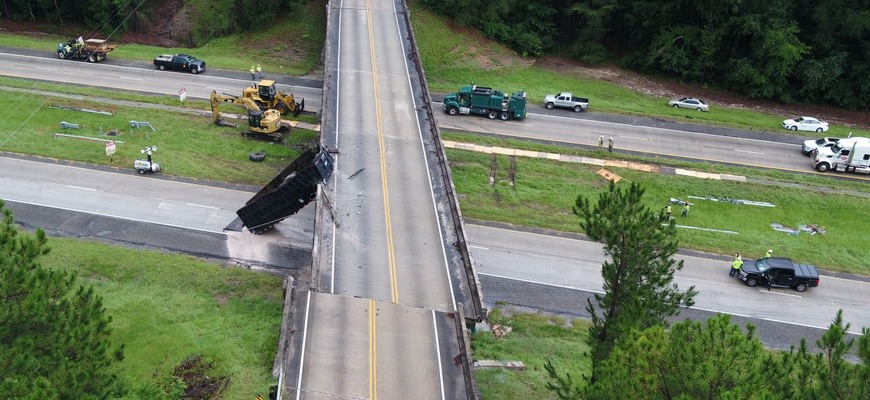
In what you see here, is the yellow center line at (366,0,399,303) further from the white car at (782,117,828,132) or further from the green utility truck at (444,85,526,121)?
the white car at (782,117,828,132)

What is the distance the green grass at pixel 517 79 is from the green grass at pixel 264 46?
939 centimetres

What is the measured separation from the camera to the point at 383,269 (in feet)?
102

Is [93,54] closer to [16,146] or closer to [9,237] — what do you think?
[16,146]

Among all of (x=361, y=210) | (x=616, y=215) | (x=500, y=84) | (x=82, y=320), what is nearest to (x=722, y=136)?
(x=500, y=84)

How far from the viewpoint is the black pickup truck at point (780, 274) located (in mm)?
37969

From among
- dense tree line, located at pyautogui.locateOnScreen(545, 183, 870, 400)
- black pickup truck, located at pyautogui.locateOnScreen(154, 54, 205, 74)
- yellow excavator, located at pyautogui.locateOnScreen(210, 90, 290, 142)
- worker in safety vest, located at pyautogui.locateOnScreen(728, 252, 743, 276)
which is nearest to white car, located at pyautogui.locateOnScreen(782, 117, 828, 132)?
worker in safety vest, located at pyautogui.locateOnScreen(728, 252, 743, 276)

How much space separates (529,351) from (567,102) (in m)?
30.2

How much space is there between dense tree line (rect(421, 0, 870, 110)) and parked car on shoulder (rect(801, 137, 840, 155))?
10993mm

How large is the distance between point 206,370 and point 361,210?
385 inches

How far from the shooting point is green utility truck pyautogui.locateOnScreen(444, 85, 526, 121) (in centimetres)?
5525

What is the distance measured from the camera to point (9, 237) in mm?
20859

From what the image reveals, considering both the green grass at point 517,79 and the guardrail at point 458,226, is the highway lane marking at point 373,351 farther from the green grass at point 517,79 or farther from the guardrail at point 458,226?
the green grass at point 517,79

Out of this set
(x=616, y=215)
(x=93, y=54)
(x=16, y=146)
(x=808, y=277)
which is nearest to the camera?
(x=616, y=215)

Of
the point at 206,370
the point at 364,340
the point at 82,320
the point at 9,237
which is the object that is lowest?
the point at 206,370
